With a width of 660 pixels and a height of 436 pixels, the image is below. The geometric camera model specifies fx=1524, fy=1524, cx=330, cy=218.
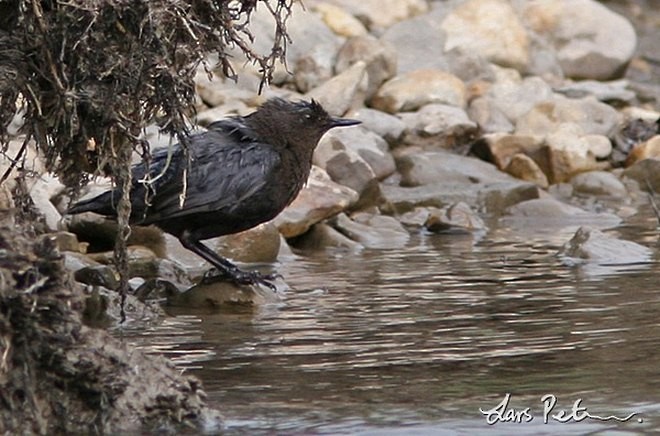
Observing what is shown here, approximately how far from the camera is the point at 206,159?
8148 mm

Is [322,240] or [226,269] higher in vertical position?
[226,269]

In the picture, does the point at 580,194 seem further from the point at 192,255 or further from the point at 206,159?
the point at 206,159

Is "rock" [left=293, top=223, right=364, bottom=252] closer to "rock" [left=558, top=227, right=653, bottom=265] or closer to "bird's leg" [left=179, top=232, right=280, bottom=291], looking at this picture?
"rock" [left=558, top=227, right=653, bottom=265]

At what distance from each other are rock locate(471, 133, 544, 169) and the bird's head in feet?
15.4

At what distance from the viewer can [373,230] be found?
35.5 feet

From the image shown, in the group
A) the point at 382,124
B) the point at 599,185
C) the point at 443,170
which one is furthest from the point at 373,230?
the point at 599,185

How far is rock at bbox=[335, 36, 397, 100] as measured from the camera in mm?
14094

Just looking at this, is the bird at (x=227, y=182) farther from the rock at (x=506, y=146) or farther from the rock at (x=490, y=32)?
the rock at (x=490, y=32)

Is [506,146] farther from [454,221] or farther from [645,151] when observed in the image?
[454,221]

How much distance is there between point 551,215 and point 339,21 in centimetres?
496

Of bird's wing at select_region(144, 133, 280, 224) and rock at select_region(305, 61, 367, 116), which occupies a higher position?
bird's wing at select_region(144, 133, 280, 224)

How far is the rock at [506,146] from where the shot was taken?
42.9 ft
